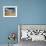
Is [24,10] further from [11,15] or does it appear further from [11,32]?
[11,32]

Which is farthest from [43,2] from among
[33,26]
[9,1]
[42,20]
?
[9,1]

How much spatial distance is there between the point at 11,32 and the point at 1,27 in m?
0.33

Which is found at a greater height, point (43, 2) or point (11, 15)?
point (43, 2)

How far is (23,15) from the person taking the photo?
3.68 metres

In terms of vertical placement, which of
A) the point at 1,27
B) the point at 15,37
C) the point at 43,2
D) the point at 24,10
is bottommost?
the point at 15,37

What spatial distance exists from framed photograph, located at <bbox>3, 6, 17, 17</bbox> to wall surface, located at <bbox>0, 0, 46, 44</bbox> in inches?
3.4

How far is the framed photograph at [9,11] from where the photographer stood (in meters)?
3.66

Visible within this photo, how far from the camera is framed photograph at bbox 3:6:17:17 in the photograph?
366 centimetres

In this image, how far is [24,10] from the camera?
12.0 feet

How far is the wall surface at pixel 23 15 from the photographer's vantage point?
12.0ft

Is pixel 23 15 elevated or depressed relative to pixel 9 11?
depressed

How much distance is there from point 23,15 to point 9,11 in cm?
43

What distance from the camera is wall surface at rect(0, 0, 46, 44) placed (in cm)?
366

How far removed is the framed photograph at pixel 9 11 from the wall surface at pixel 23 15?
0.28 ft
